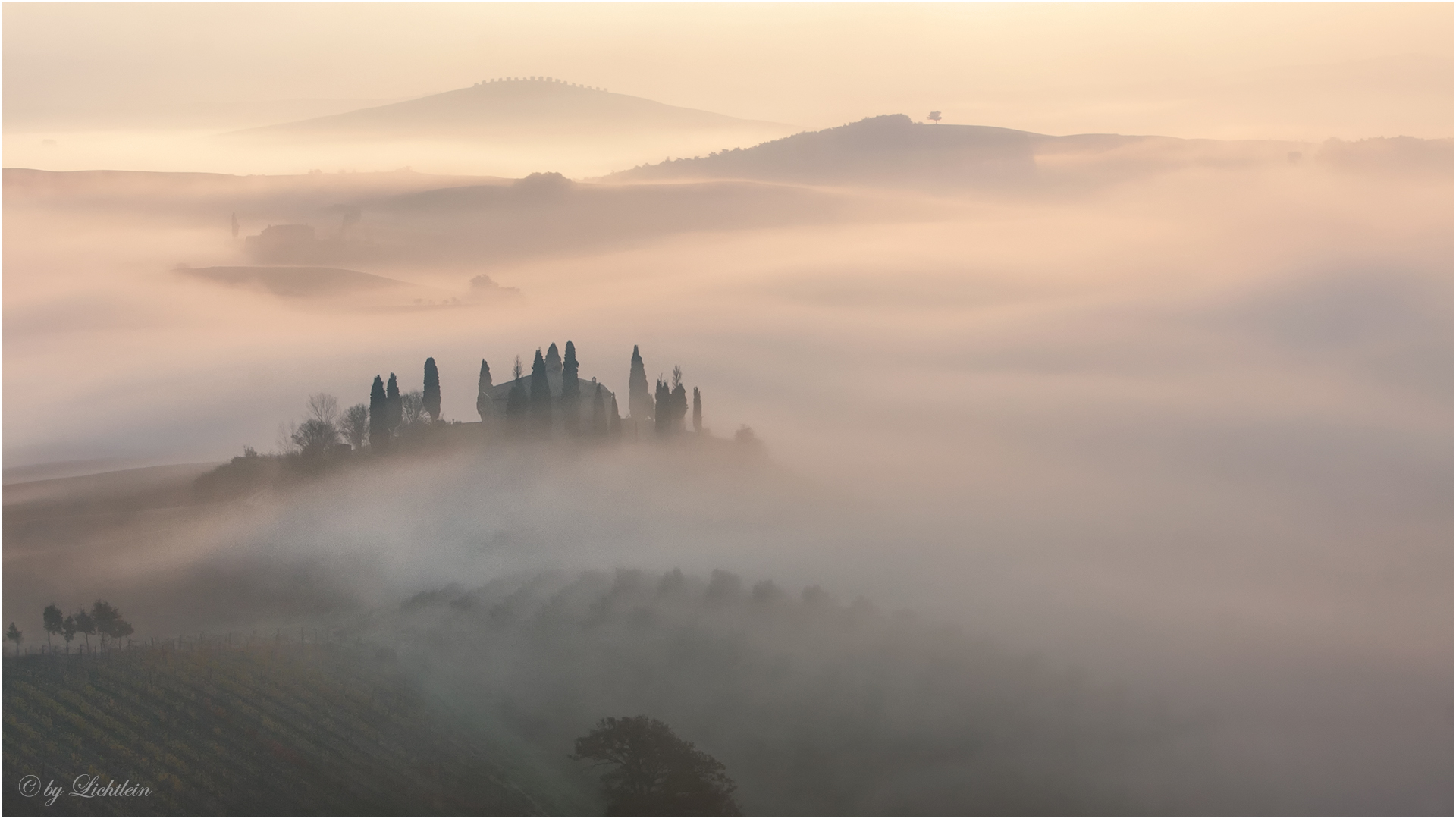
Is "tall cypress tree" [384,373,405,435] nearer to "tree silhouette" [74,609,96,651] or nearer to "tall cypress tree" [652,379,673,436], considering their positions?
"tall cypress tree" [652,379,673,436]

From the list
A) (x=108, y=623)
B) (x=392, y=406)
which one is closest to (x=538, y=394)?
(x=392, y=406)

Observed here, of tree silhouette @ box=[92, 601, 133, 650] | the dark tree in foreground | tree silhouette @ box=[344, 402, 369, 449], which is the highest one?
tree silhouette @ box=[344, 402, 369, 449]

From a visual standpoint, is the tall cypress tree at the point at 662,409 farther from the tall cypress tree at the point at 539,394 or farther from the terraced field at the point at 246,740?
the terraced field at the point at 246,740

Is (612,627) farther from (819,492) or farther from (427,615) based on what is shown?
(819,492)

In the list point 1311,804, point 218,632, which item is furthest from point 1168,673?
point 218,632

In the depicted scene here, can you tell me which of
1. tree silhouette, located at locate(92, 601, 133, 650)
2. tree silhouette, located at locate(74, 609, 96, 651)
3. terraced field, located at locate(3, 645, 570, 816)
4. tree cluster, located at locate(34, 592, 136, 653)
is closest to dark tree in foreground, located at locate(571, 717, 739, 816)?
terraced field, located at locate(3, 645, 570, 816)

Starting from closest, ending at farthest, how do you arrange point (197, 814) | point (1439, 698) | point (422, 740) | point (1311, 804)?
point (197, 814) → point (422, 740) → point (1311, 804) → point (1439, 698)

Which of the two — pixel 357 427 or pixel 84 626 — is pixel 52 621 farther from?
pixel 357 427
